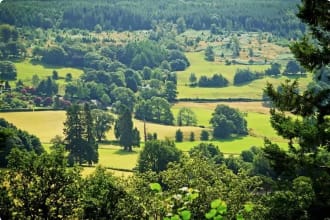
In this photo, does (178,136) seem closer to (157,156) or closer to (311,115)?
(157,156)

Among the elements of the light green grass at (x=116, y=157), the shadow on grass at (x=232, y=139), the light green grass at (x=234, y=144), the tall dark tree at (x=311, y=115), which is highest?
the tall dark tree at (x=311, y=115)

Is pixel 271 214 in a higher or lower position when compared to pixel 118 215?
higher

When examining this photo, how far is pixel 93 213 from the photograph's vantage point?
1874 inches

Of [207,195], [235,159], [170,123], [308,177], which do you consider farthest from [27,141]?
[308,177]

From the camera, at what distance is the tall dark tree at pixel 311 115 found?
2455 centimetres

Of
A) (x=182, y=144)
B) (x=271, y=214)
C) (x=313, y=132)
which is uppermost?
(x=313, y=132)

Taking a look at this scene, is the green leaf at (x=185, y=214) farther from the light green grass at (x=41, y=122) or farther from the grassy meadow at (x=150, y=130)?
the light green grass at (x=41, y=122)

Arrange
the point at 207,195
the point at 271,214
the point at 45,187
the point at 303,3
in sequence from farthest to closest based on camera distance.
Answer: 1. the point at 207,195
2. the point at 45,187
3. the point at 271,214
4. the point at 303,3

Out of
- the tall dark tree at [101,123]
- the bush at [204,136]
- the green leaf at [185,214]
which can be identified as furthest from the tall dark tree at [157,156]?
the green leaf at [185,214]

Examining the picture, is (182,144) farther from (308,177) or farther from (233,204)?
(308,177)

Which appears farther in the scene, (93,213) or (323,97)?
(93,213)

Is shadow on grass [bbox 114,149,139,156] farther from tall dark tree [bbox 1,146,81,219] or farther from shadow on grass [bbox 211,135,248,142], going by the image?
tall dark tree [bbox 1,146,81,219]

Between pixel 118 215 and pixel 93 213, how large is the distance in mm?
1878

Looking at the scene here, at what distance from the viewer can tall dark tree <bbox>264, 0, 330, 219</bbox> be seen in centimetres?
2455
